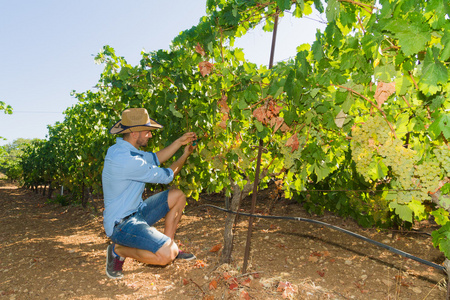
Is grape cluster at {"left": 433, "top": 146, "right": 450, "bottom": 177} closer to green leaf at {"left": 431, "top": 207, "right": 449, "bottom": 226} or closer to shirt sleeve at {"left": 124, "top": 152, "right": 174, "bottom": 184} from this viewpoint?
green leaf at {"left": 431, "top": 207, "right": 449, "bottom": 226}

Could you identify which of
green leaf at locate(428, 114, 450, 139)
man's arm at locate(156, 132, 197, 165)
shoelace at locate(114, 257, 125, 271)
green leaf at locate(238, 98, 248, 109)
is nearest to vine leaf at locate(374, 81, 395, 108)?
green leaf at locate(428, 114, 450, 139)

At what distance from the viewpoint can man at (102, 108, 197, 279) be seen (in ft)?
9.33

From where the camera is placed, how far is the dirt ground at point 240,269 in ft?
10.1

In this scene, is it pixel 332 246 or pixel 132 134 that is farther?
pixel 332 246

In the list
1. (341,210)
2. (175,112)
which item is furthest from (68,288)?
(341,210)

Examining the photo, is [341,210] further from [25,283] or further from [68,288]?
[25,283]

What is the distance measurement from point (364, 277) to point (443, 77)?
10.1 ft

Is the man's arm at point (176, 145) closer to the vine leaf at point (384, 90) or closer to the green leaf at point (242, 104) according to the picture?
the green leaf at point (242, 104)

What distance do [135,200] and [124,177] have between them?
31cm

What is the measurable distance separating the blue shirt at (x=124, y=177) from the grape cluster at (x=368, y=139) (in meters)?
1.74

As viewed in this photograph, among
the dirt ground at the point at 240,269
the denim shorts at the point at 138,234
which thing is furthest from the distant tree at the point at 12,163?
the denim shorts at the point at 138,234

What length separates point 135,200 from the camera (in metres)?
3.10

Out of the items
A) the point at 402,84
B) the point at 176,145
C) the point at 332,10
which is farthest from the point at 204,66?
the point at 402,84

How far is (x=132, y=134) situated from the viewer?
315 cm
